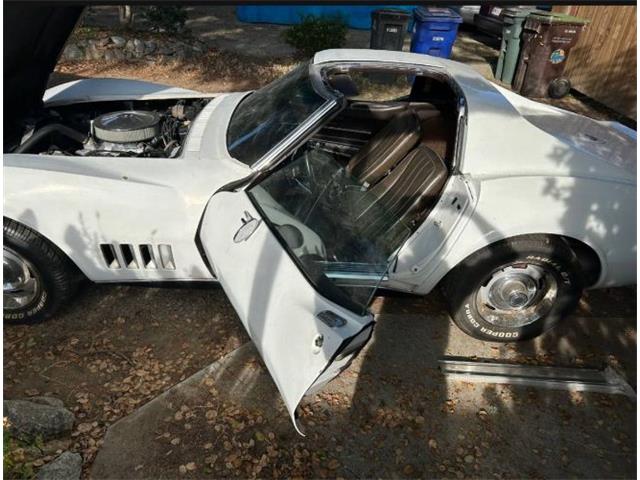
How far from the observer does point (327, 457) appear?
8.30ft

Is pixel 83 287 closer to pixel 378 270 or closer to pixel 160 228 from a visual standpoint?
pixel 160 228

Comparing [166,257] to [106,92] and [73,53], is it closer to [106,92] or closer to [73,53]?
[106,92]

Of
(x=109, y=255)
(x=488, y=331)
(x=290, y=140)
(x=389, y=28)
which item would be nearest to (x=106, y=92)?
(x=109, y=255)

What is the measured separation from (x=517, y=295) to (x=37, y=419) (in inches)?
120

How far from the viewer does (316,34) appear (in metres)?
9.48

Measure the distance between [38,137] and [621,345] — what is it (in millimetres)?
4537

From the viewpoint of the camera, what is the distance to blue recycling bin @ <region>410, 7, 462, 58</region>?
7.95 meters

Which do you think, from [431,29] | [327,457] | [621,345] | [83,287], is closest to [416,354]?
[327,457]

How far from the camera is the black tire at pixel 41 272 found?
2.77m

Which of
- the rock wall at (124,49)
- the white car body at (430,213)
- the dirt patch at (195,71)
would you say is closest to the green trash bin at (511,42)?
the dirt patch at (195,71)

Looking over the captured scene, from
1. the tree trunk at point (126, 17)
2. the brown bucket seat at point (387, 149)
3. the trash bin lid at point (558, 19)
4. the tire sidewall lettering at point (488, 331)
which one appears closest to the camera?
the tire sidewall lettering at point (488, 331)

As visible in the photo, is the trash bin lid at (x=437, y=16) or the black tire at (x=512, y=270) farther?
the trash bin lid at (x=437, y=16)

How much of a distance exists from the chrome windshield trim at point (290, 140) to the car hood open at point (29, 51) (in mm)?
1761

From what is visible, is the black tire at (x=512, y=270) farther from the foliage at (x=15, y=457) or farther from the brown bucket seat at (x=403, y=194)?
the foliage at (x=15, y=457)
